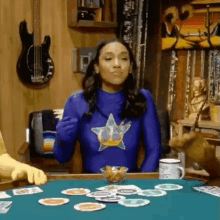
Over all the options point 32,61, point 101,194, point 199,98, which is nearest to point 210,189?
point 101,194

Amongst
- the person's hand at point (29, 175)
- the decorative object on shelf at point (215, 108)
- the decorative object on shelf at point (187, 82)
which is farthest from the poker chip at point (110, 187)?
the decorative object on shelf at point (187, 82)

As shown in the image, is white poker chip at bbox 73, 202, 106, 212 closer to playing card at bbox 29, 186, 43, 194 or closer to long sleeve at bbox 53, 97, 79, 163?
playing card at bbox 29, 186, 43, 194

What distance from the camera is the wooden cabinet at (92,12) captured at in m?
3.89

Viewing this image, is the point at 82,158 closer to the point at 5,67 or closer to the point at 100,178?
the point at 100,178

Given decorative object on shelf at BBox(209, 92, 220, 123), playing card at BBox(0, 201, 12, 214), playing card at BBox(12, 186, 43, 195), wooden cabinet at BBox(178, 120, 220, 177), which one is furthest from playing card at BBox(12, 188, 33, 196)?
decorative object on shelf at BBox(209, 92, 220, 123)

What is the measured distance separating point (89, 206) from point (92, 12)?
287cm

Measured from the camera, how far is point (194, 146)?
1.62m

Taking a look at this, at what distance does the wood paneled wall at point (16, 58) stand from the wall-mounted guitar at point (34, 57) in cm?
8

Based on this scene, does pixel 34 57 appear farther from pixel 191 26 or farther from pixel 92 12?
pixel 191 26

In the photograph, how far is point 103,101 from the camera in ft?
8.17

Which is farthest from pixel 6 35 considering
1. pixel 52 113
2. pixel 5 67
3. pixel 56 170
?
pixel 56 170

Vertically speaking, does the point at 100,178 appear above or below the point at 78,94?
below

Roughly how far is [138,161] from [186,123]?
4.19 ft

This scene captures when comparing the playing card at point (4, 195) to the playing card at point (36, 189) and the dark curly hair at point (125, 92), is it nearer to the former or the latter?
the playing card at point (36, 189)
